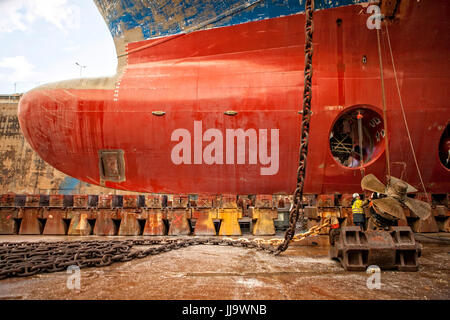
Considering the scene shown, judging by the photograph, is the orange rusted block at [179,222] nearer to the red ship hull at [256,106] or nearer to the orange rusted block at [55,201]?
the red ship hull at [256,106]

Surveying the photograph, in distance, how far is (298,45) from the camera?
6.57m

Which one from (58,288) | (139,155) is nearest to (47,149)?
(139,155)

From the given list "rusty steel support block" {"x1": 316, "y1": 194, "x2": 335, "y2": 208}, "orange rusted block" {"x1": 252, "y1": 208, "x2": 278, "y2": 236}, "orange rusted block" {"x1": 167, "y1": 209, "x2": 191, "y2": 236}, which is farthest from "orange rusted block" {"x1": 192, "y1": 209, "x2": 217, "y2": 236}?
"rusty steel support block" {"x1": 316, "y1": 194, "x2": 335, "y2": 208}

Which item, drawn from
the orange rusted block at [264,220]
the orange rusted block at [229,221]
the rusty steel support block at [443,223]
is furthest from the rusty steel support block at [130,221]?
the rusty steel support block at [443,223]

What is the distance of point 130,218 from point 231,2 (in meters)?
5.69

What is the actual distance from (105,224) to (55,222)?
1384 millimetres

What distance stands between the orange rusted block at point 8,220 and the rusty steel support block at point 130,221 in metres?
2.98

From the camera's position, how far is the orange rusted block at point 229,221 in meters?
6.37

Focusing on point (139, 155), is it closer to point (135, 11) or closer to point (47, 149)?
A: point (47, 149)

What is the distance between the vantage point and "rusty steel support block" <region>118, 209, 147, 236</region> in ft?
21.6

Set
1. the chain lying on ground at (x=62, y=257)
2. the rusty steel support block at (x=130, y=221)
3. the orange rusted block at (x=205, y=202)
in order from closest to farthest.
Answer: the chain lying on ground at (x=62, y=257)
the orange rusted block at (x=205, y=202)
the rusty steel support block at (x=130, y=221)

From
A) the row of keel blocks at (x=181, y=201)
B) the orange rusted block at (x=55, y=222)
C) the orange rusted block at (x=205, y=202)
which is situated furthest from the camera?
the orange rusted block at (x=55, y=222)

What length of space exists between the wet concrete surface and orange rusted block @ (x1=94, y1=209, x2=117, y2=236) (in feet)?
10.7

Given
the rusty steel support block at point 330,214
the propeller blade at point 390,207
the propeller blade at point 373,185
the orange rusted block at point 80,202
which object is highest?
the propeller blade at point 373,185
